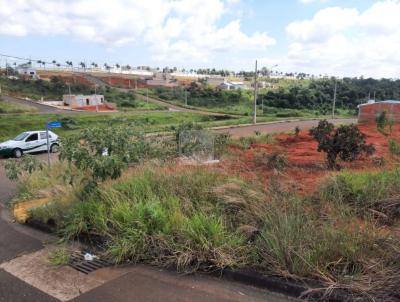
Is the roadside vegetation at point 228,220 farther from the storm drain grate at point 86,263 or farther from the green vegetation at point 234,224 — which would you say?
the storm drain grate at point 86,263

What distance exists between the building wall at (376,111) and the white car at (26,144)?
29977 millimetres

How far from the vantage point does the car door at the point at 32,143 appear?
24616mm

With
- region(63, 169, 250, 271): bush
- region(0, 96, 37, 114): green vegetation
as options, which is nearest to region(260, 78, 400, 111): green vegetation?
region(0, 96, 37, 114): green vegetation

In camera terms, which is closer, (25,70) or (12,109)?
(12,109)

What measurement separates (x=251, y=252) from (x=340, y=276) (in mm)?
1060

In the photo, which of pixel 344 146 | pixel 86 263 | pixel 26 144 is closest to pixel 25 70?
pixel 26 144

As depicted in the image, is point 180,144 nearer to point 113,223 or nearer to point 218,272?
point 113,223

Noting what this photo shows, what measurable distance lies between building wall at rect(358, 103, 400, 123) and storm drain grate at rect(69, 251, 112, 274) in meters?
37.1

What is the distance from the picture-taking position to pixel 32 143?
24.8 metres

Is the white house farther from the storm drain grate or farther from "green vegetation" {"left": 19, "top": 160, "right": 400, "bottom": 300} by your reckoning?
the storm drain grate

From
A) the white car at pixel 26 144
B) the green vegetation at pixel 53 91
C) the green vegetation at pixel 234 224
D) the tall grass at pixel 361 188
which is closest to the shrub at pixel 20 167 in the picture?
the green vegetation at pixel 234 224

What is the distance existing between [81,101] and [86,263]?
3297 inches

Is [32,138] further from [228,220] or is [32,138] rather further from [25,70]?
[25,70]

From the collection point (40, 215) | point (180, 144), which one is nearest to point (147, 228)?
point (40, 215)
